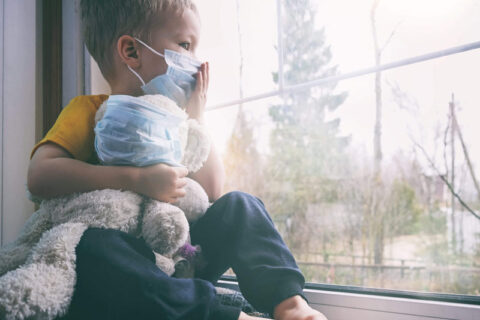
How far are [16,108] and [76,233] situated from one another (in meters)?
0.86

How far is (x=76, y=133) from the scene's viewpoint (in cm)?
82

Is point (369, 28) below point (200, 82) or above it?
above

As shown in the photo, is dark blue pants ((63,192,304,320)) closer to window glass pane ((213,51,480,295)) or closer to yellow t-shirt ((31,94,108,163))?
yellow t-shirt ((31,94,108,163))

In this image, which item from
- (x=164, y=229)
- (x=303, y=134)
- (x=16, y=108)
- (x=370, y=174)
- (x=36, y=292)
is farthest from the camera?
(x=303, y=134)

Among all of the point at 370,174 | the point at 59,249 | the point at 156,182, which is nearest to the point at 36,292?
the point at 59,249

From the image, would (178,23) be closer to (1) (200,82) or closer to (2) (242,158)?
(1) (200,82)

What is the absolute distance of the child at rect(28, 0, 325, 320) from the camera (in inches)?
23.3

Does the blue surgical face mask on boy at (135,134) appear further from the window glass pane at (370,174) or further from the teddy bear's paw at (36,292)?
the window glass pane at (370,174)

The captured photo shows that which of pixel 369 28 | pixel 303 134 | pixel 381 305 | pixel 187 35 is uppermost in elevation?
pixel 369 28

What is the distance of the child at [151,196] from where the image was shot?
592 millimetres

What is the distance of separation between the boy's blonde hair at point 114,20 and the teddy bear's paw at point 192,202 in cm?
44

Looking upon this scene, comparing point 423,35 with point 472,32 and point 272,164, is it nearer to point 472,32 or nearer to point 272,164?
point 472,32

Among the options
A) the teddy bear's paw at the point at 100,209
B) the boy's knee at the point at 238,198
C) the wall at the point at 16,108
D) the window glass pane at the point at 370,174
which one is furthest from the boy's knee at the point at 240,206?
the wall at the point at 16,108

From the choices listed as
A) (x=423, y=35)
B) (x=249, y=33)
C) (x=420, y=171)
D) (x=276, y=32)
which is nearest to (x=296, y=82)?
(x=276, y=32)
